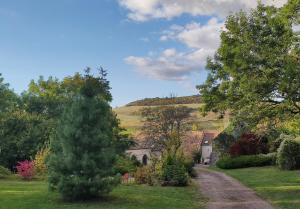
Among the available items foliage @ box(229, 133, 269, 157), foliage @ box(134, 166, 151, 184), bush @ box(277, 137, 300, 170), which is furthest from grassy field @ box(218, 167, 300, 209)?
foliage @ box(229, 133, 269, 157)

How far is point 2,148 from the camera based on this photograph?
46156mm

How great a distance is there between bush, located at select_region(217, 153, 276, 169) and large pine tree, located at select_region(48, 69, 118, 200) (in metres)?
27.1

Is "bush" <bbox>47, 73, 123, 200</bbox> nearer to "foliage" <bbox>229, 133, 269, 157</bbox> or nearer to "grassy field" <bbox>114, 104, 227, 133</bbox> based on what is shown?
"foliage" <bbox>229, 133, 269, 157</bbox>

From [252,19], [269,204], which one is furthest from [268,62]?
[269,204]

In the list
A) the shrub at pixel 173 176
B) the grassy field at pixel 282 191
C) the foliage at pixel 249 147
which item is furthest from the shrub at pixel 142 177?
the foliage at pixel 249 147

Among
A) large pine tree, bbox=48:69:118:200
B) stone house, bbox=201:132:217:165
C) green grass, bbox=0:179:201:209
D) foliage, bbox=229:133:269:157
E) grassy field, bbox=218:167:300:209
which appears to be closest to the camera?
green grass, bbox=0:179:201:209

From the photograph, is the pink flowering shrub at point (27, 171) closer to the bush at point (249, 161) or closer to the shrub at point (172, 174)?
the shrub at point (172, 174)

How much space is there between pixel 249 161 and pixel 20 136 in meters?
23.6

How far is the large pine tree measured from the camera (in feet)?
57.6

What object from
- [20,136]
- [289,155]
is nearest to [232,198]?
[289,155]

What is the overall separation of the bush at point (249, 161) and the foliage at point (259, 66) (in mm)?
19908

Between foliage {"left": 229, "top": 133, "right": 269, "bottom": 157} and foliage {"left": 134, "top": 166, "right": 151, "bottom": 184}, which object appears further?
foliage {"left": 229, "top": 133, "right": 269, "bottom": 157}

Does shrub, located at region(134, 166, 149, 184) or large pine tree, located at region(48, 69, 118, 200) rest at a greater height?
large pine tree, located at region(48, 69, 118, 200)

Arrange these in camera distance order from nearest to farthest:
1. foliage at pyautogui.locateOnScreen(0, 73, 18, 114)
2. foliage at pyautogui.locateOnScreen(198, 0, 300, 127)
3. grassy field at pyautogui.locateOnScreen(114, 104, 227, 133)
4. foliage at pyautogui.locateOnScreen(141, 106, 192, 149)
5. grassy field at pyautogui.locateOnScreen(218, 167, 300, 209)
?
1. grassy field at pyautogui.locateOnScreen(218, 167, 300, 209)
2. foliage at pyautogui.locateOnScreen(198, 0, 300, 127)
3. foliage at pyautogui.locateOnScreen(0, 73, 18, 114)
4. foliage at pyautogui.locateOnScreen(141, 106, 192, 149)
5. grassy field at pyautogui.locateOnScreen(114, 104, 227, 133)
